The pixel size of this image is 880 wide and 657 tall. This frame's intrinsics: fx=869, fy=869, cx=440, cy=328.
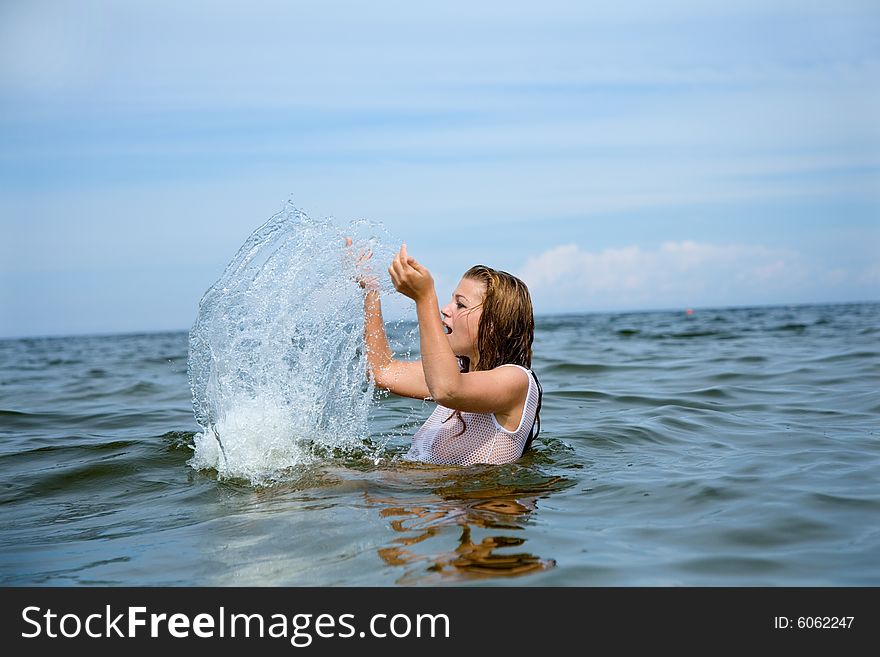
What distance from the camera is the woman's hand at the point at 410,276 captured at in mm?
4453

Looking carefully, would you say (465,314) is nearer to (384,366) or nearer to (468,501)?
(384,366)

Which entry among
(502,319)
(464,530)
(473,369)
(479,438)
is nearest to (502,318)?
(502,319)

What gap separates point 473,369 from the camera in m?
5.54

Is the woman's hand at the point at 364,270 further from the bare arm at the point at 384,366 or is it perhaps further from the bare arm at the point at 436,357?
the bare arm at the point at 436,357

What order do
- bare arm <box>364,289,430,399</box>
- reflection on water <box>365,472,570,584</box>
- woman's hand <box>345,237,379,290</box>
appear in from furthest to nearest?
1. bare arm <box>364,289,430,399</box>
2. woman's hand <box>345,237,379,290</box>
3. reflection on water <box>365,472,570,584</box>

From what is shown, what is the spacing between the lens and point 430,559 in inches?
150

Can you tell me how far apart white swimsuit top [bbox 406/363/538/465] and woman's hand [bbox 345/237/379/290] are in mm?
953

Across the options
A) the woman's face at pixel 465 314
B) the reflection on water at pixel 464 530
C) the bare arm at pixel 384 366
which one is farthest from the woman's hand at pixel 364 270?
the reflection on water at pixel 464 530

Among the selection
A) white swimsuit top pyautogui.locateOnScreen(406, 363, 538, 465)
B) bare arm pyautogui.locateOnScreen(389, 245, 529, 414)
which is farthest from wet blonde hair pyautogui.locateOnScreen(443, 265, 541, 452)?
bare arm pyautogui.locateOnScreen(389, 245, 529, 414)

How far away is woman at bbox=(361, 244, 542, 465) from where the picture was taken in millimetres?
4660

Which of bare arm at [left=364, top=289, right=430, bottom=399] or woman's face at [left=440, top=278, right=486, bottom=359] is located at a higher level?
woman's face at [left=440, top=278, right=486, bottom=359]

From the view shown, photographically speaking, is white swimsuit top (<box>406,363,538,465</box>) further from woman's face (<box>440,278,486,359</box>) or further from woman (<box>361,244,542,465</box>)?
woman's face (<box>440,278,486,359</box>)

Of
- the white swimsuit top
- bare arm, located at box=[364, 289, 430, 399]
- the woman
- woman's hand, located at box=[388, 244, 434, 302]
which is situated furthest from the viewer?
bare arm, located at box=[364, 289, 430, 399]
